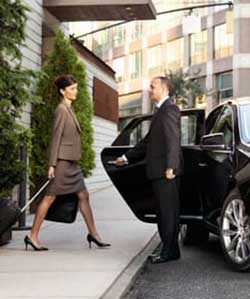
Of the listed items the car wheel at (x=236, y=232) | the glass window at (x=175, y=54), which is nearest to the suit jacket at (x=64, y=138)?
the car wheel at (x=236, y=232)

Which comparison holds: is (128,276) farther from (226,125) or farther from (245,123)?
(226,125)

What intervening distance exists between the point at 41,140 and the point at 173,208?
551 cm

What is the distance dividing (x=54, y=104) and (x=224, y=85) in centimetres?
4509

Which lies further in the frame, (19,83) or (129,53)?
(129,53)

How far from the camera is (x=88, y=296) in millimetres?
6145

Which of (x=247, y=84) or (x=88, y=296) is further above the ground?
(x=247, y=84)

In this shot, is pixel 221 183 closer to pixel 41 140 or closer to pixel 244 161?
pixel 244 161

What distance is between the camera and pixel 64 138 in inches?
340

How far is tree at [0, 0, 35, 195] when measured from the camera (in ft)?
27.2

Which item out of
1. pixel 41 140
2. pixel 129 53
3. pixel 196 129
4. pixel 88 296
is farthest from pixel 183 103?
pixel 88 296

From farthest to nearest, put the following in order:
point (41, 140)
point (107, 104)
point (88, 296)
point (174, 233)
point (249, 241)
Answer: point (107, 104) < point (41, 140) < point (174, 233) < point (249, 241) < point (88, 296)

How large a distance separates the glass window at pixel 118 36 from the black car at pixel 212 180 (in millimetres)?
61426

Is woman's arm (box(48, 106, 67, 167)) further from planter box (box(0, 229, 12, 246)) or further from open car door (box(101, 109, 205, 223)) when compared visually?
planter box (box(0, 229, 12, 246))

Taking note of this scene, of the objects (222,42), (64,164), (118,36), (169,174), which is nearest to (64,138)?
(64,164)
